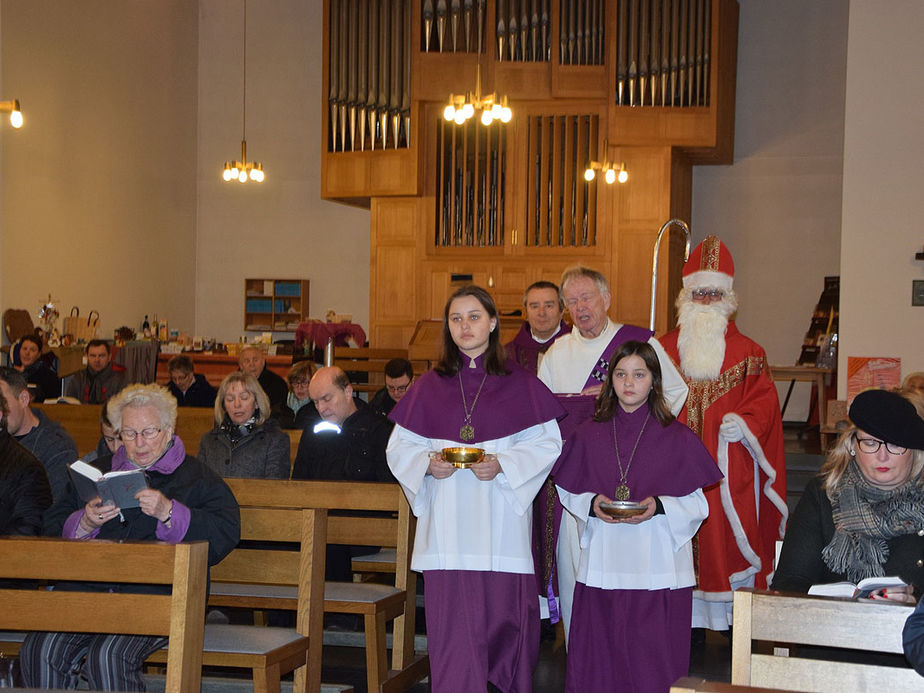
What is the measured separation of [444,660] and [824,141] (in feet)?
38.6

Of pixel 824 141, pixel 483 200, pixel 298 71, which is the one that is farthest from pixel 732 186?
pixel 298 71

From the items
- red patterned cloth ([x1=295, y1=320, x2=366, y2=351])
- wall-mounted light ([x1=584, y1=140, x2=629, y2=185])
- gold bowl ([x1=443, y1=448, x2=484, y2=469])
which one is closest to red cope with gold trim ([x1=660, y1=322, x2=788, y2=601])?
gold bowl ([x1=443, y1=448, x2=484, y2=469])

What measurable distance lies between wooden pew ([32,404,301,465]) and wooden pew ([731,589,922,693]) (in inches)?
199

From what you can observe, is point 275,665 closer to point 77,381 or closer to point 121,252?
point 77,381

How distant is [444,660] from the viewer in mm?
4254

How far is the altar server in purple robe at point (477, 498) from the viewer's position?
4281 millimetres

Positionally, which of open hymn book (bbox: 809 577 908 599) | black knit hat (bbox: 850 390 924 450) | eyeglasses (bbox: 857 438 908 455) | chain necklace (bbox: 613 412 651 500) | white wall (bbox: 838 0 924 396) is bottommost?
open hymn book (bbox: 809 577 908 599)

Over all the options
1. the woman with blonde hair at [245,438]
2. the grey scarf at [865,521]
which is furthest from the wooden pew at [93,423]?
the grey scarf at [865,521]

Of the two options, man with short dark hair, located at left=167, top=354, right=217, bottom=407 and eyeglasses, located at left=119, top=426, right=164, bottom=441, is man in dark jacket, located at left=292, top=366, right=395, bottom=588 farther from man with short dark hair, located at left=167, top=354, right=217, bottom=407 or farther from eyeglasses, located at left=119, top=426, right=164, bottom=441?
man with short dark hair, located at left=167, top=354, right=217, bottom=407

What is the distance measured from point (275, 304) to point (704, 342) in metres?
11.9

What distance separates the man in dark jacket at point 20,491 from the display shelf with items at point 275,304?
42.1 feet

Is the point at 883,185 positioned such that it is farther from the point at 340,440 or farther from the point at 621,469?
the point at 621,469

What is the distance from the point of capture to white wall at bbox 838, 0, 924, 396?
897 cm

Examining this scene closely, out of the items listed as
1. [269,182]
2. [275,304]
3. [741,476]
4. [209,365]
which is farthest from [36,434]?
[269,182]
